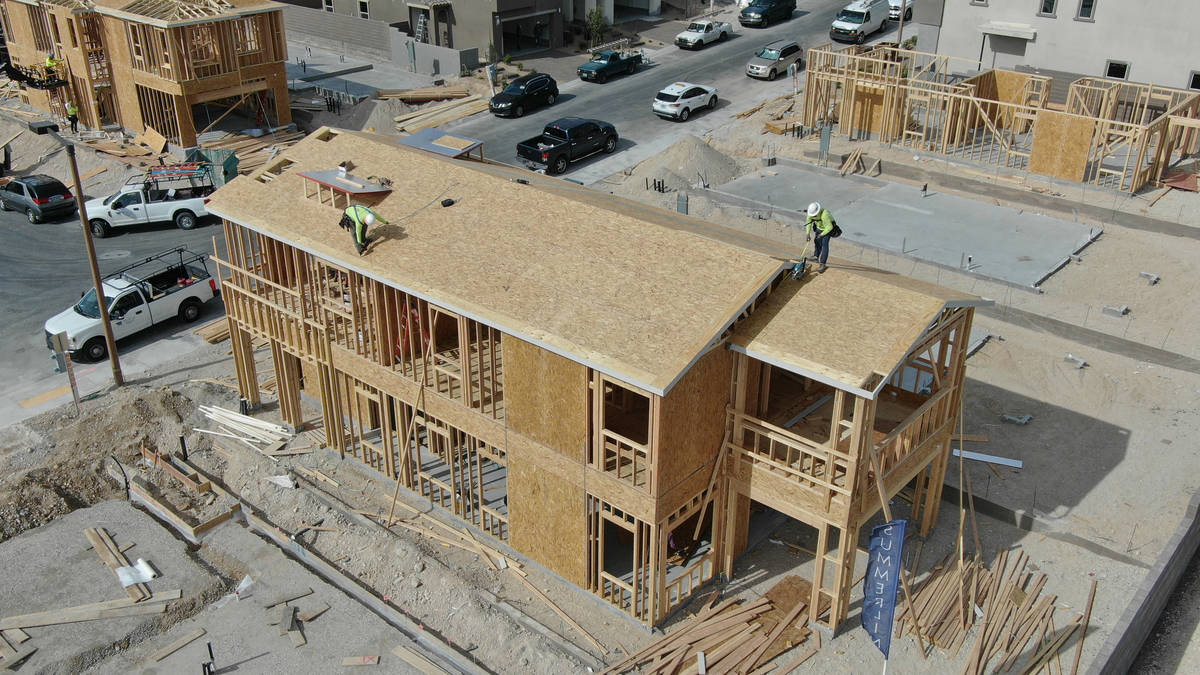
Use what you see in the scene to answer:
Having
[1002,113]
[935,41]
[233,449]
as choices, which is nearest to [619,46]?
[935,41]

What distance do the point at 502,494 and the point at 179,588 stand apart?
6.57m

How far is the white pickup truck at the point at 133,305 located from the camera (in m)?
27.1

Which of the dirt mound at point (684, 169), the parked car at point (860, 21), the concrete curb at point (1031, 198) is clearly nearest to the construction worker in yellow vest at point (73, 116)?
the dirt mound at point (684, 169)

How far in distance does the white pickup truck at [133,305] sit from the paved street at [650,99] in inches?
585

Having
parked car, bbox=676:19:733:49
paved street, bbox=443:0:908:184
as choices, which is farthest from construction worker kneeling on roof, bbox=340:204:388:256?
parked car, bbox=676:19:733:49

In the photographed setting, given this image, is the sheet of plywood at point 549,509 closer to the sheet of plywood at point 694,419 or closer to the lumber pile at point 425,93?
the sheet of plywood at point 694,419

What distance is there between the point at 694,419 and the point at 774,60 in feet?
124

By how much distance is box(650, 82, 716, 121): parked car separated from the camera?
4450 centimetres

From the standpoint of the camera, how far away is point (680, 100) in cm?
4447

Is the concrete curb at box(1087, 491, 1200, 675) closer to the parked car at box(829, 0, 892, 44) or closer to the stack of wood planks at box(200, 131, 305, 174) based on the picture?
the stack of wood planks at box(200, 131, 305, 174)

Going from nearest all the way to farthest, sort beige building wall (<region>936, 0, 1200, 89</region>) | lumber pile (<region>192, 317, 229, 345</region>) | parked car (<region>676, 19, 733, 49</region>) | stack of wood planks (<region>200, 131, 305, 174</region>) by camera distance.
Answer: lumber pile (<region>192, 317, 229, 345</region>)
stack of wood planks (<region>200, 131, 305, 174</region>)
beige building wall (<region>936, 0, 1200, 89</region>)
parked car (<region>676, 19, 733, 49</region>)

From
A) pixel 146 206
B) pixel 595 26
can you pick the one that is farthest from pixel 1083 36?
pixel 146 206

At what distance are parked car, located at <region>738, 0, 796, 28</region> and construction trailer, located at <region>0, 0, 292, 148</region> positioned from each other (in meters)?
28.6

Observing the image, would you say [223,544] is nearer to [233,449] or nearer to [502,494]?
[233,449]
